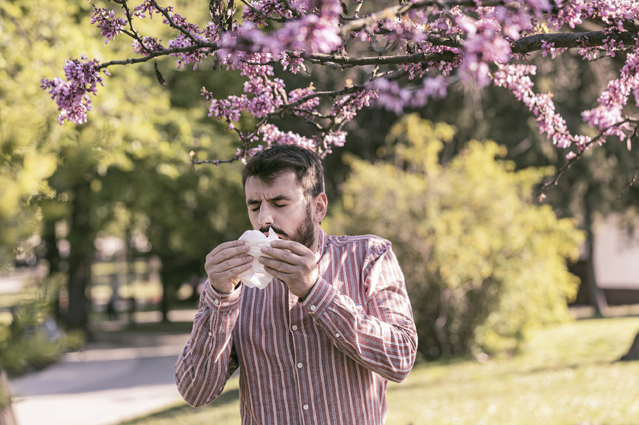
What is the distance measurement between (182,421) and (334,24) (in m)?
7.99

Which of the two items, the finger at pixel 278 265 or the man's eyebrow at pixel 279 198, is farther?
the man's eyebrow at pixel 279 198

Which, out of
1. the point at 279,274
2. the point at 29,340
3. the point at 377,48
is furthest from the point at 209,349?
the point at 377,48

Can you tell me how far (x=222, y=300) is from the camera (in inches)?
76.7

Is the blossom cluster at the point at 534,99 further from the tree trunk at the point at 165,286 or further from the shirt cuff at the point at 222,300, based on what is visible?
the tree trunk at the point at 165,286

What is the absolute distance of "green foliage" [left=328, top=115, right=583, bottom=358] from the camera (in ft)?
33.2

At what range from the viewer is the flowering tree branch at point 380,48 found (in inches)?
47.8

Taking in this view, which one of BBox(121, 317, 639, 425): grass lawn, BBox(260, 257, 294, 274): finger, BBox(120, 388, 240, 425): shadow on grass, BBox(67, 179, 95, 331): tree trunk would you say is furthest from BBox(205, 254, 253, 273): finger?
BBox(67, 179, 95, 331): tree trunk

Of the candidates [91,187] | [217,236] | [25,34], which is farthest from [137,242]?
[25,34]

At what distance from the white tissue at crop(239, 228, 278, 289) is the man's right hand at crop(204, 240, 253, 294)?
18 millimetres

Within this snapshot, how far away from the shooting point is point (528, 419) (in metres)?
6.55

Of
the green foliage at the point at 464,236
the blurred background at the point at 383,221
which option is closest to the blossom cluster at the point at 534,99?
the blurred background at the point at 383,221

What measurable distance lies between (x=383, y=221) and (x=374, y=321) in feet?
27.8

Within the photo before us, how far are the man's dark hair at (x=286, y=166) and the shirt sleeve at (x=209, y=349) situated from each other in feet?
1.41

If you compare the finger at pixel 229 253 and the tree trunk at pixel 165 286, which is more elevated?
the finger at pixel 229 253
